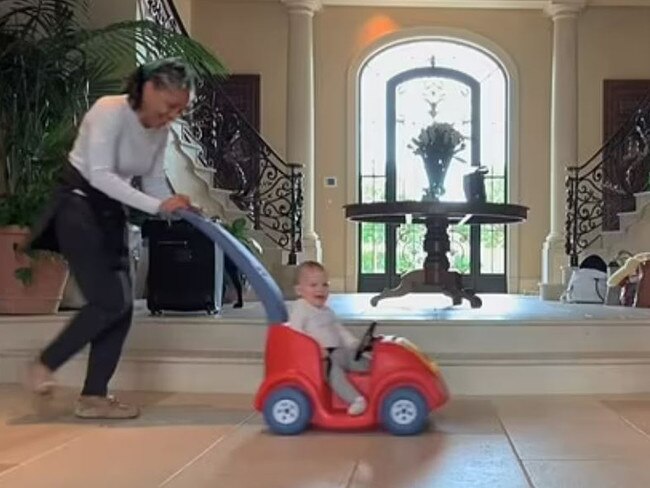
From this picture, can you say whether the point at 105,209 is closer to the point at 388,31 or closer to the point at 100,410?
the point at 100,410

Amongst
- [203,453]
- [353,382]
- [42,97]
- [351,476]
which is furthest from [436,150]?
[351,476]

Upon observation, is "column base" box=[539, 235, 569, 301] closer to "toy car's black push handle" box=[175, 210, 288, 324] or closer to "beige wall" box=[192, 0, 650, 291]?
"beige wall" box=[192, 0, 650, 291]

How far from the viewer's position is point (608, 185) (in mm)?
9383

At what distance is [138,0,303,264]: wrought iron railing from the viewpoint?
8195 mm

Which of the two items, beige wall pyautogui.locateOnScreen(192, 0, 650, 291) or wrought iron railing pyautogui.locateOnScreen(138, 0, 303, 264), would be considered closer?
wrought iron railing pyautogui.locateOnScreen(138, 0, 303, 264)

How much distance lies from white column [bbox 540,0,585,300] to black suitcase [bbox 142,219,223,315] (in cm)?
573

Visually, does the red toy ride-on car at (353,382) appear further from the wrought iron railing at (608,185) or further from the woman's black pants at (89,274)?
the wrought iron railing at (608,185)

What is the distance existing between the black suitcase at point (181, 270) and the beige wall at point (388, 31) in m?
5.64

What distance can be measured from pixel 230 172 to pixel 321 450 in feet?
22.4

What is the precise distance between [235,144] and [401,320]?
5.28 metres

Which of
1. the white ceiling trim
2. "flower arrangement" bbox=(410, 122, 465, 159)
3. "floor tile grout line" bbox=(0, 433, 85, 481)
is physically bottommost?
"floor tile grout line" bbox=(0, 433, 85, 481)

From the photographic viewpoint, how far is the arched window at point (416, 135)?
1049 cm

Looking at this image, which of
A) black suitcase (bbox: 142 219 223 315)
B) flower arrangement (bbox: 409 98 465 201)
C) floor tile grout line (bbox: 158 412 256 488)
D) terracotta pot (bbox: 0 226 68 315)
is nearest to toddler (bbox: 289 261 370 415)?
floor tile grout line (bbox: 158 412 256 488)

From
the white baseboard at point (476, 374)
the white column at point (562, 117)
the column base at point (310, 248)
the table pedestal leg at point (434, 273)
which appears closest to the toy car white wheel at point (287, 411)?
the white baseboard at point (476, 374)
